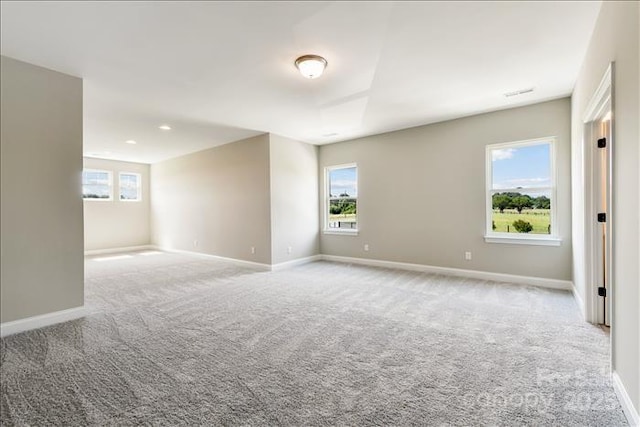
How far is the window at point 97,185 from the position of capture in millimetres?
7953

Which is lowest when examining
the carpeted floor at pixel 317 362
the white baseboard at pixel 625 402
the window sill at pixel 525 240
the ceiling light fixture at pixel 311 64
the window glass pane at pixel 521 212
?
the carpeted floor at pixel 317 362

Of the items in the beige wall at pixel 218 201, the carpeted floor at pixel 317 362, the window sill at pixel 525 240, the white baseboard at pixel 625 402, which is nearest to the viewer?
the white baseboard at pixel 625 402

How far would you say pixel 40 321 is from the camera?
3.06 meters

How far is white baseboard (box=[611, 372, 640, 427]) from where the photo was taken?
1595mm

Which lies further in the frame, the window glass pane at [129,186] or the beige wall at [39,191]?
the window glass pane at [129,186]

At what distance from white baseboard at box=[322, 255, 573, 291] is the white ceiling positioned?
2.61 metres

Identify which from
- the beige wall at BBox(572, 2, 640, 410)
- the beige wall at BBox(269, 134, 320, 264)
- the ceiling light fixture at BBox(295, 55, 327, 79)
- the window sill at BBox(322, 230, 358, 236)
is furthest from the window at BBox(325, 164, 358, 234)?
the beige wall at BBox(572, 2, 640, 410)

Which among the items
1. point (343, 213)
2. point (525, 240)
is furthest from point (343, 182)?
point (525, 240)

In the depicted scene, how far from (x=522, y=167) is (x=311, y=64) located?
12.1ft

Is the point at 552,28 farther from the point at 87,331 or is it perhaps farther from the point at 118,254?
the point at 118,254

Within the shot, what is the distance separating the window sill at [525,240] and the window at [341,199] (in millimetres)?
2571

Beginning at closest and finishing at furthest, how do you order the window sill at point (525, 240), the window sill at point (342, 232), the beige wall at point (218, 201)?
1. the window sill at point (525, 240)
2. the beige wall at point (218, 201)
3. the window sill at point (342, 232)

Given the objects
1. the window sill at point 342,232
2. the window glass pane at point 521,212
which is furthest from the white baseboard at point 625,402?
the window sill at point 342,232

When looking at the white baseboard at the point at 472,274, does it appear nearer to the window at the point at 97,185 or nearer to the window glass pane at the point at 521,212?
the window glass pane at the point at 521,212
